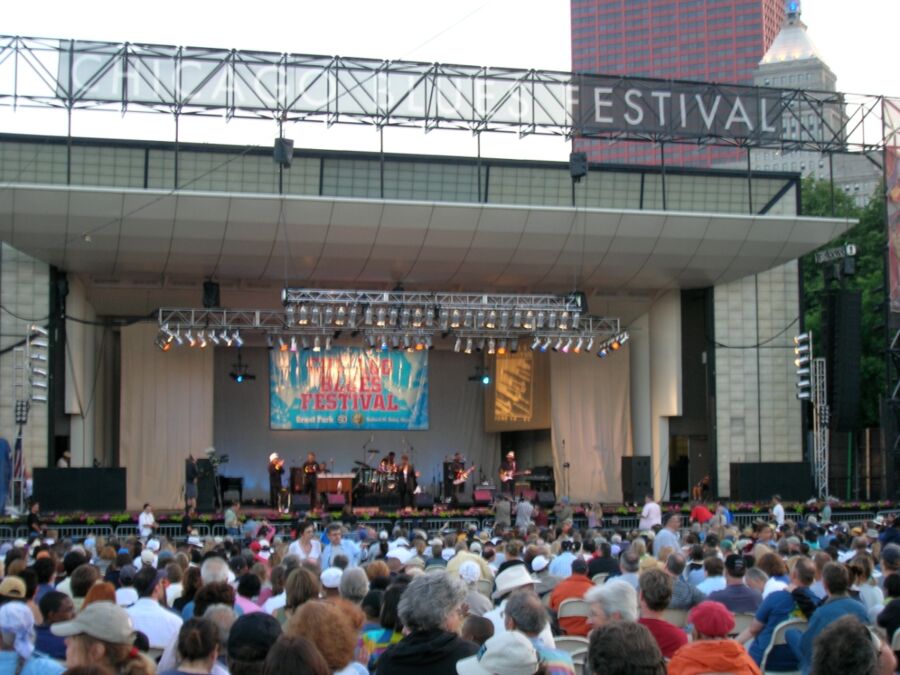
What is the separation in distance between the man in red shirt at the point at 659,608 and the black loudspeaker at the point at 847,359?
23426 millimetres

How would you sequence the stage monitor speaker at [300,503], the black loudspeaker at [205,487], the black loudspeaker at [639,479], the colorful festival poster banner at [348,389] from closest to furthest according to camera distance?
the stage monitor speaker at [300,503]
the black loudspeaker at [205,487]
the black loudspeaker at [639,479]
the colorful festival poster banner at [348,389]

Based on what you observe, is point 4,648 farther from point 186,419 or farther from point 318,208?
point 186,419

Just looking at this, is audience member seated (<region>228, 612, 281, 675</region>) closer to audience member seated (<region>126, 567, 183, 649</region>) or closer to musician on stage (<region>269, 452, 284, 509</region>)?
audience member seated (<region>126, 567, 183, 649</region>)

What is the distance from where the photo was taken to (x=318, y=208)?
83.7 feet

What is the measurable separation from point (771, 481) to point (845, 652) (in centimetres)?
2608

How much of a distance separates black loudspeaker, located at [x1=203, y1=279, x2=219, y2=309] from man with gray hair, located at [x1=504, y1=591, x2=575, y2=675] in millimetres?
22548

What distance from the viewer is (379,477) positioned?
104ft

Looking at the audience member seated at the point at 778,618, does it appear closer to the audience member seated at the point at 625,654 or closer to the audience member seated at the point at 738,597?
the audience member seated at the point at 738,597

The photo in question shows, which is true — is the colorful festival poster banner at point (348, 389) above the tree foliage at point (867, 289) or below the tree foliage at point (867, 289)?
below

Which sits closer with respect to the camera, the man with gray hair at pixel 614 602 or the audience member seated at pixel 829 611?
the man with gray hair at pixel 614 602

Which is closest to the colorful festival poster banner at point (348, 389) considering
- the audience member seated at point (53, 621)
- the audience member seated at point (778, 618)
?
the audience member seated at point (778, 618)

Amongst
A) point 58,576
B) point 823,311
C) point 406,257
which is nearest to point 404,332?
point 406,257

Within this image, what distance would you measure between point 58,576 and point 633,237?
19236 millimetres

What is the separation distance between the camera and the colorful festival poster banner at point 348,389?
32.3 metres
